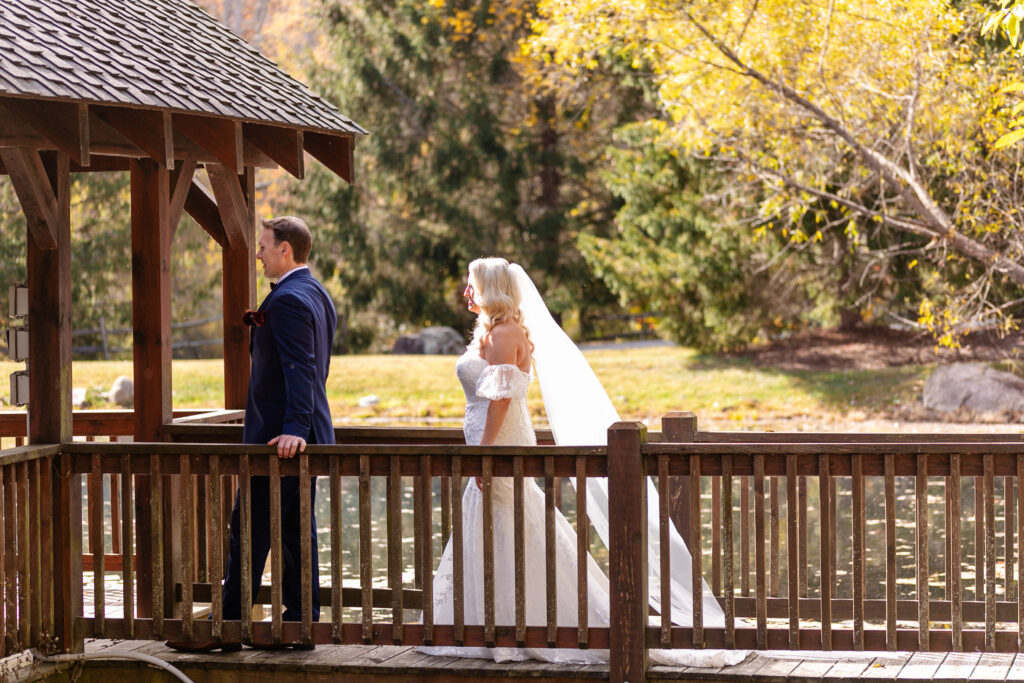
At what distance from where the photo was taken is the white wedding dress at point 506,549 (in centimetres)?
582

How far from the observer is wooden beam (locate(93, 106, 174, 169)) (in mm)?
5762

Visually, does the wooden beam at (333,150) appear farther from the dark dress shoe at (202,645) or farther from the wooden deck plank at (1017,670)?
the wooden deck plank at (1017,670)

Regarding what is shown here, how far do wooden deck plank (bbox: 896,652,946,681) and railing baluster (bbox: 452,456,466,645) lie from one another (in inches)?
70.0

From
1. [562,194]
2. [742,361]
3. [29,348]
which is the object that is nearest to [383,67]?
[562,194]

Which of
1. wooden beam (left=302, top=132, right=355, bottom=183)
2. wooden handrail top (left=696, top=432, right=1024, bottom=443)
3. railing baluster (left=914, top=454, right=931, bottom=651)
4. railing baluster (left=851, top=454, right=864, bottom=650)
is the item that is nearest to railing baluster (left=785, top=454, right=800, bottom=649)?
railing baluster (left=851, top=454, right=864, bottom=650)

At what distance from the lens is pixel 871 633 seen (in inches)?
207

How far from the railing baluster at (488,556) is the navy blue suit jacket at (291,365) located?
790 millimetres

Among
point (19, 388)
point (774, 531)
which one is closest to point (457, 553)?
point (774, 531)

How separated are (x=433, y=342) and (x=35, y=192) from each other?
21.8 metres

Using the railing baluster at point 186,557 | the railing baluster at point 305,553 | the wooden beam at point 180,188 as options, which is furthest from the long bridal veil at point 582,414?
the wooden beam at point 180,188

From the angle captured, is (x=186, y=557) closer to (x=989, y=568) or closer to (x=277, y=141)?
(x=277, y=141)

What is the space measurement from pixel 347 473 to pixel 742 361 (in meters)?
18.8

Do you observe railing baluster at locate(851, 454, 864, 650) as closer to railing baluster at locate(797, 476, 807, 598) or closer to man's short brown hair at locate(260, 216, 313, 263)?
railing baluster at locate(797, 476, 807, 598)

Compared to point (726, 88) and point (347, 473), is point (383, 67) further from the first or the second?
point (347, 473)
